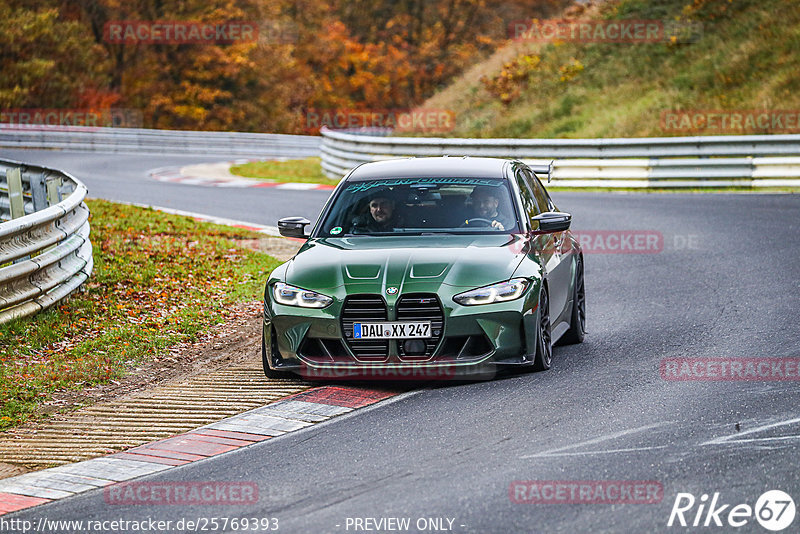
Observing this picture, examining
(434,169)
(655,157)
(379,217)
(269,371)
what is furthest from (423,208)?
(655,157)

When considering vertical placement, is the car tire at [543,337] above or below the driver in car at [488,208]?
below

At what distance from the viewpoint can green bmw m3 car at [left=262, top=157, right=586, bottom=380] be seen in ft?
25.9

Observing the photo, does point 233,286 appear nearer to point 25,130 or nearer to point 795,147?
point 795,147

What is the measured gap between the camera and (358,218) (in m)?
9.35

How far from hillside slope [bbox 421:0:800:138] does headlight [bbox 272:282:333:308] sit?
21.7 meters

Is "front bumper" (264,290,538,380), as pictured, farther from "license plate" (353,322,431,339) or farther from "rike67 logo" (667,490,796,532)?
"rike67 logo" (667,490,796,532)

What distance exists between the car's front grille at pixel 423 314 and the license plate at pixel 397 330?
38mm

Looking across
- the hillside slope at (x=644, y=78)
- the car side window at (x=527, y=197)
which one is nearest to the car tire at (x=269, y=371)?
the car side window at (x=527, y=197)

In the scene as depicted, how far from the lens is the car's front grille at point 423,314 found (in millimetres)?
7883

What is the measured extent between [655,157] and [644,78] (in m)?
11.3

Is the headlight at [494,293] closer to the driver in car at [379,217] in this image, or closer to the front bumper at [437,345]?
the front bumper at [437,345]

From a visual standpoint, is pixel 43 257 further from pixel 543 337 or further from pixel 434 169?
pixel 543 337

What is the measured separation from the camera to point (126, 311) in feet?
37.0

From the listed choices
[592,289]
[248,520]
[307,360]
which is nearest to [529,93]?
[592,289]
